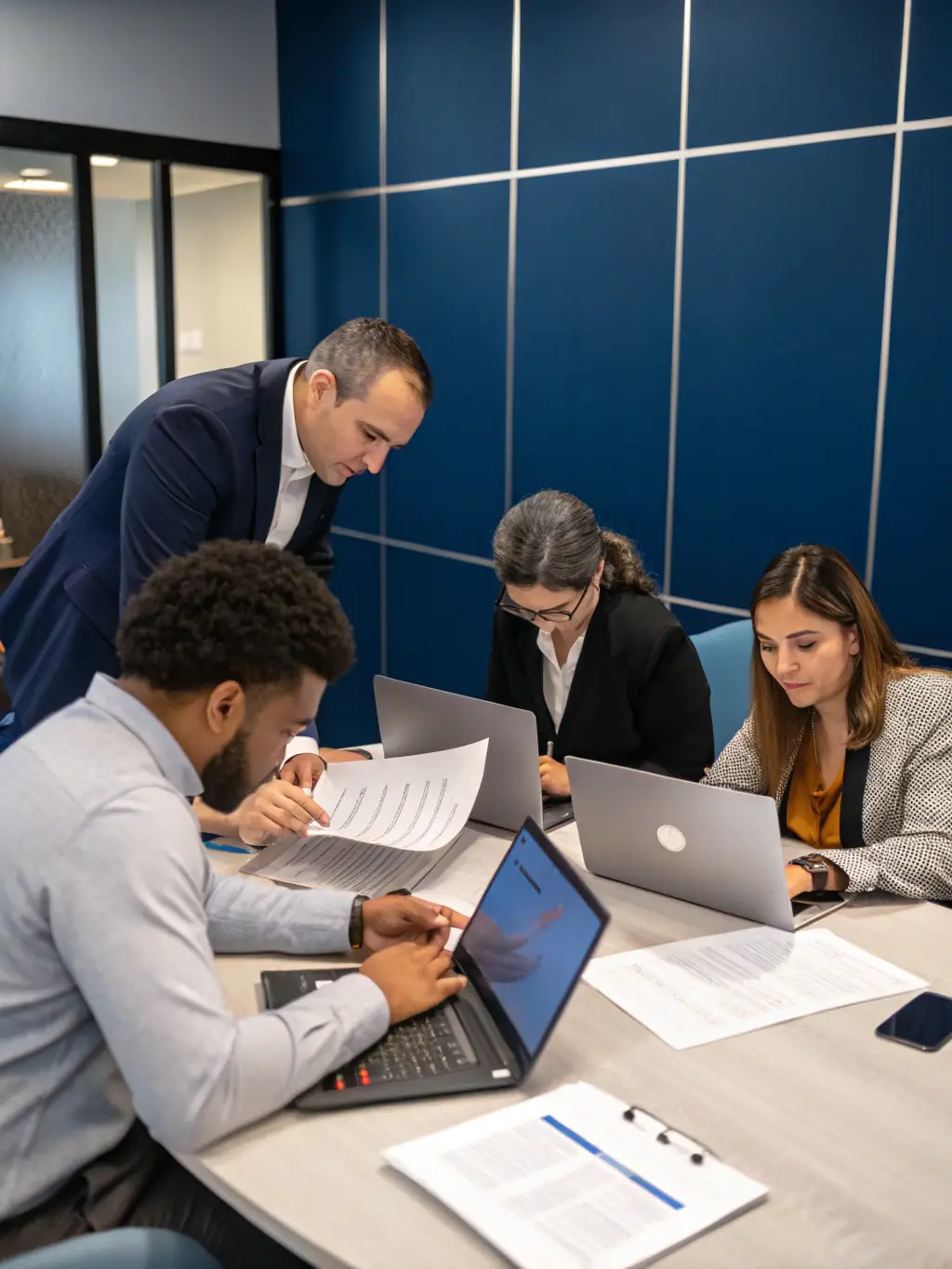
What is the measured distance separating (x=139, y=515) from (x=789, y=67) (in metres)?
2.15

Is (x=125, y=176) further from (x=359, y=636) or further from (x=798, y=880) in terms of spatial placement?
(x=798, y=880)

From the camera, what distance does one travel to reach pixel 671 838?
178 centimetres

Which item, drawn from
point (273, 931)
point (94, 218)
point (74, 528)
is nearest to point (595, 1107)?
point (273, 931)

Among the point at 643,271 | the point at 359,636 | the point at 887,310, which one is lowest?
the point at 359,636

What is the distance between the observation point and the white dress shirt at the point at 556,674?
2.57 m

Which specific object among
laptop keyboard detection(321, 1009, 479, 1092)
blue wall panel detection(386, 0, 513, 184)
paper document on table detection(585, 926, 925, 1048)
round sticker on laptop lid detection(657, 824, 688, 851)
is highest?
blue wall panel detection(386, 0, 513, 184)

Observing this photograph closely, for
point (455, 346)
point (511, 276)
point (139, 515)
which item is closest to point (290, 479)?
point (139, 515)

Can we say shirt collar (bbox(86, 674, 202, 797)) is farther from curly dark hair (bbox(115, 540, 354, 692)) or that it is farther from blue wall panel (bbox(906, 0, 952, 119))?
blue wall panel (bbox(906, 0, 952, 119))

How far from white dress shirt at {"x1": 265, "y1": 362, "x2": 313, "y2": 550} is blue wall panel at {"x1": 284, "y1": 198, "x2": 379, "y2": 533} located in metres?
2.37

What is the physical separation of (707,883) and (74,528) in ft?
4.61

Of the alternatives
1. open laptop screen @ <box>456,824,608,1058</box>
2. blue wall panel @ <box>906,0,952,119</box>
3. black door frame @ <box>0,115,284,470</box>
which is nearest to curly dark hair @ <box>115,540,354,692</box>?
open laptop screen @ <box>456,824,608,1058</box>

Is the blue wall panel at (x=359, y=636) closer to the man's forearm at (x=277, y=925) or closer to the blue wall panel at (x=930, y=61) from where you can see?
the blue wall panel at (x=930, y=61)

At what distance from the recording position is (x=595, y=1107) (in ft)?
4.27

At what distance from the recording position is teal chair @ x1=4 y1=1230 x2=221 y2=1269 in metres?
1.20
